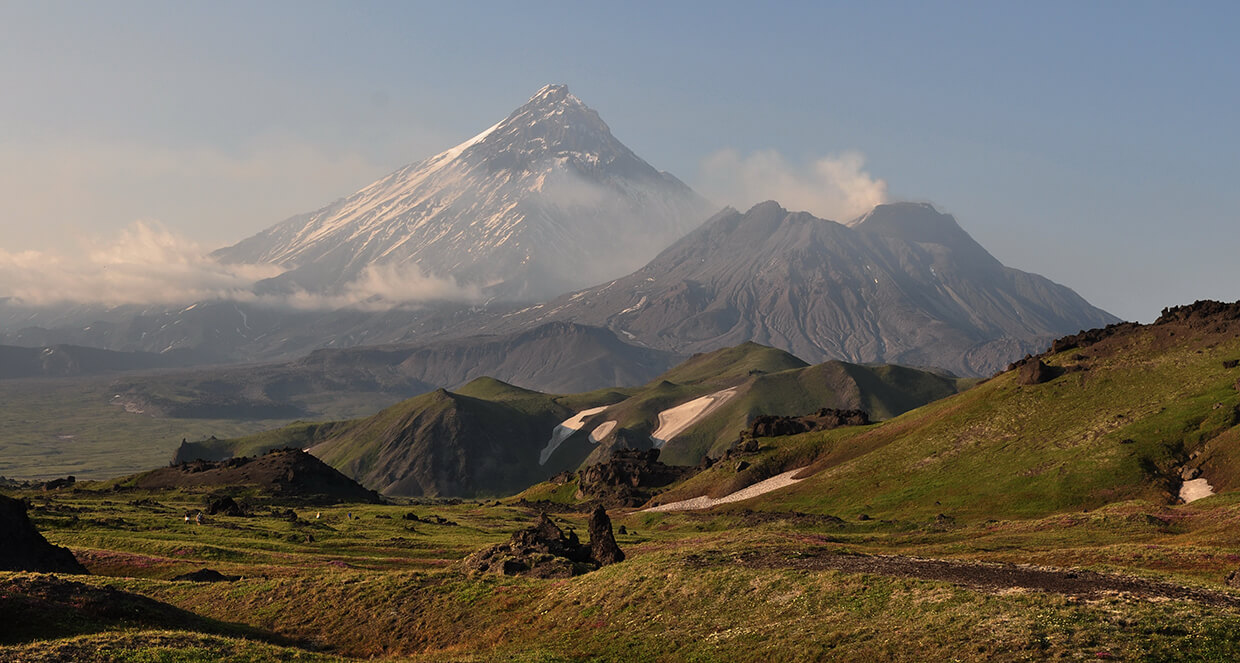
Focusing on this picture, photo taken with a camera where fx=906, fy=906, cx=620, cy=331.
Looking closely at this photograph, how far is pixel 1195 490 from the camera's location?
97375 millimetres

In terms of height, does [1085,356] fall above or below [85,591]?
above

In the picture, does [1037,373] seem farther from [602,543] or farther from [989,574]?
[989,574]

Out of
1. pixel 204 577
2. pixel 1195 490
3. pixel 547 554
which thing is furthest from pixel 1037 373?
pixel 204 577

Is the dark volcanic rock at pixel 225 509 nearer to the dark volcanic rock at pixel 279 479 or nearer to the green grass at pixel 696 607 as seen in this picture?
the green grass at pixel 696 607

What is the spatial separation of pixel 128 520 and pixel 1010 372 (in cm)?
13170

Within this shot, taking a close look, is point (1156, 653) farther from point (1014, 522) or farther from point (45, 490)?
point (45, 490)

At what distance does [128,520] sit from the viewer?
10856 centimetres

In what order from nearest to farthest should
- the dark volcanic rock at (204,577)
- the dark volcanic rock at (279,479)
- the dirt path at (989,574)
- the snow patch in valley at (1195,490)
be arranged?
the dirt path at (989,574)
the dark volcanic rock at (204,577)
the snow patch in valley at (1195,490)
the dark volcanic rock at (279,479)

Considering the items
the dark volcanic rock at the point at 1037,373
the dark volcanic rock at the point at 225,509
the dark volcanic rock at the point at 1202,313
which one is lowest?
the dark volcanic rock at the point at 225,509

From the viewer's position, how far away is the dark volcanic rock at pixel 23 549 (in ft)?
206

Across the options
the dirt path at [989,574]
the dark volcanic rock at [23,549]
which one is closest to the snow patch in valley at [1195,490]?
the dirt path at [989,574]

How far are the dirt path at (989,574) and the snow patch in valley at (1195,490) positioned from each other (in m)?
56.7

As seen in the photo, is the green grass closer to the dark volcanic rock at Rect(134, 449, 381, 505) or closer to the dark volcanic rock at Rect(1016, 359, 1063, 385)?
the dark volcanic rock at Rect(1016, 359, 1063, 385)

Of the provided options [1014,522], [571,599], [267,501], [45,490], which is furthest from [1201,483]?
[45,490]
